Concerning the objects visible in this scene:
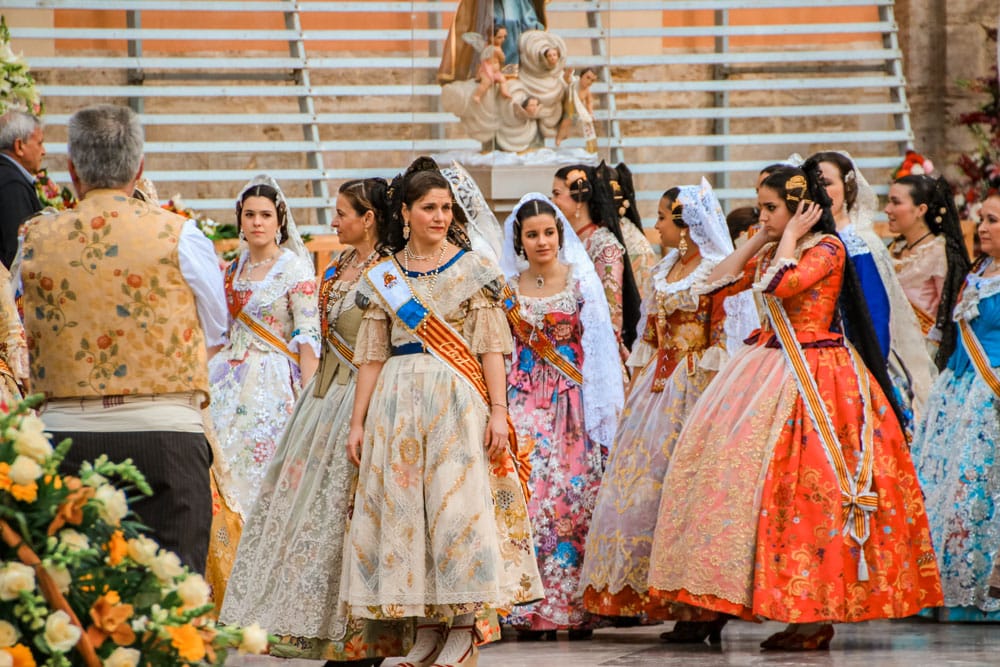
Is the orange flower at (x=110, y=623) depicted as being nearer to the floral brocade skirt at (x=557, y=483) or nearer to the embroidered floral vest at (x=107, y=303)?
the embroidered floral vest at (x=107, y=303)

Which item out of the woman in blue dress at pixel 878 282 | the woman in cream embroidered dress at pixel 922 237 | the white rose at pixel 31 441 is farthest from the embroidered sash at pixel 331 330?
the woman in cream embroidered dress at pixel 922 237

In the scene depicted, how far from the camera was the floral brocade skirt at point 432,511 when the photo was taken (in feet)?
17.3

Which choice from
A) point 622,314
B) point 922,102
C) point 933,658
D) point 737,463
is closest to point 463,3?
point 622,314

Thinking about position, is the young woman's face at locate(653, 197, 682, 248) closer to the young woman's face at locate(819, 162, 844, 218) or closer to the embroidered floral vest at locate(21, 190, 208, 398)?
the young woman's face at locate(819, 162, 844, 218)

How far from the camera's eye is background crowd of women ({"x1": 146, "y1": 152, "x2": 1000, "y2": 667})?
5.46m

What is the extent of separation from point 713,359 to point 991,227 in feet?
4.25

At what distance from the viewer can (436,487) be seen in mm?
5348

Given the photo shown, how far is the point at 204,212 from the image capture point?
1245 cm

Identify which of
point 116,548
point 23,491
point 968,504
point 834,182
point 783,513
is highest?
point 834,182

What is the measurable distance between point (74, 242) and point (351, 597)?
4.74ft

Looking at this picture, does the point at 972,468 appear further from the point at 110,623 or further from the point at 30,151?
the point at 110,623

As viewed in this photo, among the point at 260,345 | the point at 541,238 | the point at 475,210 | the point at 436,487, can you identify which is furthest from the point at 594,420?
the point at 436,487

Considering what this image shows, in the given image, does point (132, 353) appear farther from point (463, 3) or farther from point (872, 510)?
point (463, 3)

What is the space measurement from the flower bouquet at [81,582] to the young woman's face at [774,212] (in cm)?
380
